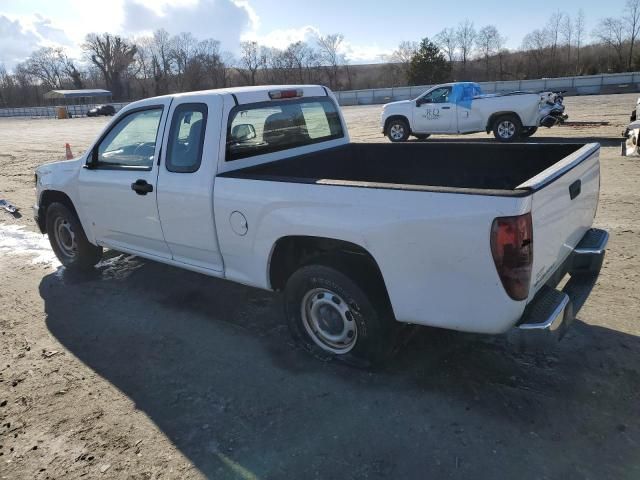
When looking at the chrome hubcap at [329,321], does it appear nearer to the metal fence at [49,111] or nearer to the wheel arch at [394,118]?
the wheel arch at [394,118]

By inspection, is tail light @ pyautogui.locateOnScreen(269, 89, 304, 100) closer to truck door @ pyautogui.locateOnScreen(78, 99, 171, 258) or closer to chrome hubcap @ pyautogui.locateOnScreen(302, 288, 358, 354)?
truck door @ pyautogui.locateOnScreen(78, 99, 171, 258)

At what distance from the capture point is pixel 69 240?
19.3ft

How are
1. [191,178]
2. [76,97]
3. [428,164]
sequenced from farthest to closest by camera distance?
[76,97] < [428,164] < [191,178]

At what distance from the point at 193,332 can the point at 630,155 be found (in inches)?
434

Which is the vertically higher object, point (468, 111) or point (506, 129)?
point (468, 111)

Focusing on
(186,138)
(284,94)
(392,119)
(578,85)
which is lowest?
(392,119)

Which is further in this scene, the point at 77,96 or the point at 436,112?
the point at 77,96

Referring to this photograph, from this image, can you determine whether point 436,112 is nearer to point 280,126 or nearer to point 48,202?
point 280,126

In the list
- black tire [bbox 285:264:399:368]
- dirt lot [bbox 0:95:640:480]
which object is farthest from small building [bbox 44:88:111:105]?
black tire [bbox 285:264:399:368]

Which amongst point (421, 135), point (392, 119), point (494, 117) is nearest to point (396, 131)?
point (392, 119)

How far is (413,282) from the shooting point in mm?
2955

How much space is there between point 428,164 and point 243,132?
1746mm

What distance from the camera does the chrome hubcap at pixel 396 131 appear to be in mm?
16203

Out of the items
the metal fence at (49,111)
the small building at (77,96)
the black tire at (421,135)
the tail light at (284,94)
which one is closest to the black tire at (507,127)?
the black tire at (421,135)
